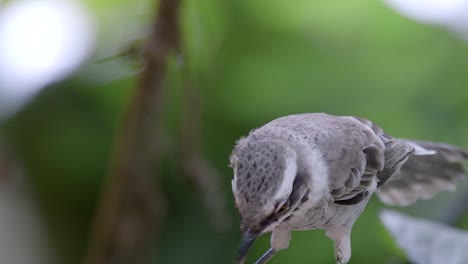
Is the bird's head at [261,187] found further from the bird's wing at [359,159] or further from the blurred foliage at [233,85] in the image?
the blurred foliage at [233,85]

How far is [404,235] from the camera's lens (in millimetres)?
1987

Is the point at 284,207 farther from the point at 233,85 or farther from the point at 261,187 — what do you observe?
the point at 233,85

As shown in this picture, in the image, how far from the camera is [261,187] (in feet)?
4.73

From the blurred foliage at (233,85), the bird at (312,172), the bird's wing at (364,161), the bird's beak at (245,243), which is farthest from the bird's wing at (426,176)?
the blurred foliage at (233,85)

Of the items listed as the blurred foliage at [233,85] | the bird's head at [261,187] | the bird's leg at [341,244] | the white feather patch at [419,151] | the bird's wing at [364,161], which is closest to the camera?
the bird's head at [261,187]

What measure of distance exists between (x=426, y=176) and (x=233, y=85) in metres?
1.53

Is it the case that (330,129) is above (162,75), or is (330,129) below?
below

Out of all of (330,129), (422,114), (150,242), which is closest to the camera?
(330,129)

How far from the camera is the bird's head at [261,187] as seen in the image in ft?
4.73

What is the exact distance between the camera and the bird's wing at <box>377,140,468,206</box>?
2101mm

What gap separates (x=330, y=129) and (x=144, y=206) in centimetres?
97

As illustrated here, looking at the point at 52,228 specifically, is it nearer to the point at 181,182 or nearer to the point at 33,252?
the point at 33,252

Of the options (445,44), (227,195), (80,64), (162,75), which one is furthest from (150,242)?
(445,44)

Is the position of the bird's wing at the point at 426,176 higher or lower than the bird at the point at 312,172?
lower
